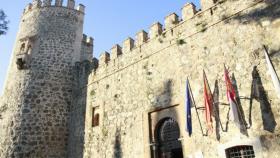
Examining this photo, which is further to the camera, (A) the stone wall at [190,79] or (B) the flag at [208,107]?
(B) the flag at [208,107]

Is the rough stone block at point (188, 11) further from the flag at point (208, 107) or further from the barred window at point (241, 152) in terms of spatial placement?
the barred window at point (241, 152)

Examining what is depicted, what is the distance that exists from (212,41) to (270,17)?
5.75 ft

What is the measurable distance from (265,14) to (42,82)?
975 centimetres

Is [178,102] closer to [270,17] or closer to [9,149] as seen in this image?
[270,17]

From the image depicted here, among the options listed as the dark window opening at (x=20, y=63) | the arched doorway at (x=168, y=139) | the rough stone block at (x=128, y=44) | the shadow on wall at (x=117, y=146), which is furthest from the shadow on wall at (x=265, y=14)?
the dark window opening at (x=20, y=63)

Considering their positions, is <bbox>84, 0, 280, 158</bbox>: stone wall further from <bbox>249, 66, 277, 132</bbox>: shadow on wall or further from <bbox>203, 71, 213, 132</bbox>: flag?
<bbox>203, 71, 213, 132</bbox>: flag

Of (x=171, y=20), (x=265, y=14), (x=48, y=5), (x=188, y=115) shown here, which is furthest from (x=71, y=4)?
(x=265, y=14)

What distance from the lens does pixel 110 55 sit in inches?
480

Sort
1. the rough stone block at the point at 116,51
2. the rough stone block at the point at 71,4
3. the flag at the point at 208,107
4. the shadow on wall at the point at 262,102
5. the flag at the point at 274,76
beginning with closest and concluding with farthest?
the flag at the point at 274,76 → the shadow on wall at the point at 262,102 → the flag at the point at 208,107 → the rough stone block at the point at 116,51 → the rough stone block at the point at 71,4

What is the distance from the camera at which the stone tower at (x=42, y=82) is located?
11.7 metres

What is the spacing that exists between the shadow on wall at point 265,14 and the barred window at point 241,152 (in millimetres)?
3402

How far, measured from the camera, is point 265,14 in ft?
24.2

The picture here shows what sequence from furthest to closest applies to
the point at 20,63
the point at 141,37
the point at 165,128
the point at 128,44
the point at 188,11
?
1. the point at 20,63
2. the point at 128,44
3. the point at 141,37
4. the point at 188,11
5. the point at 165,128

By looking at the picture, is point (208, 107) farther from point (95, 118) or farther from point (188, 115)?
point (95, 118)
